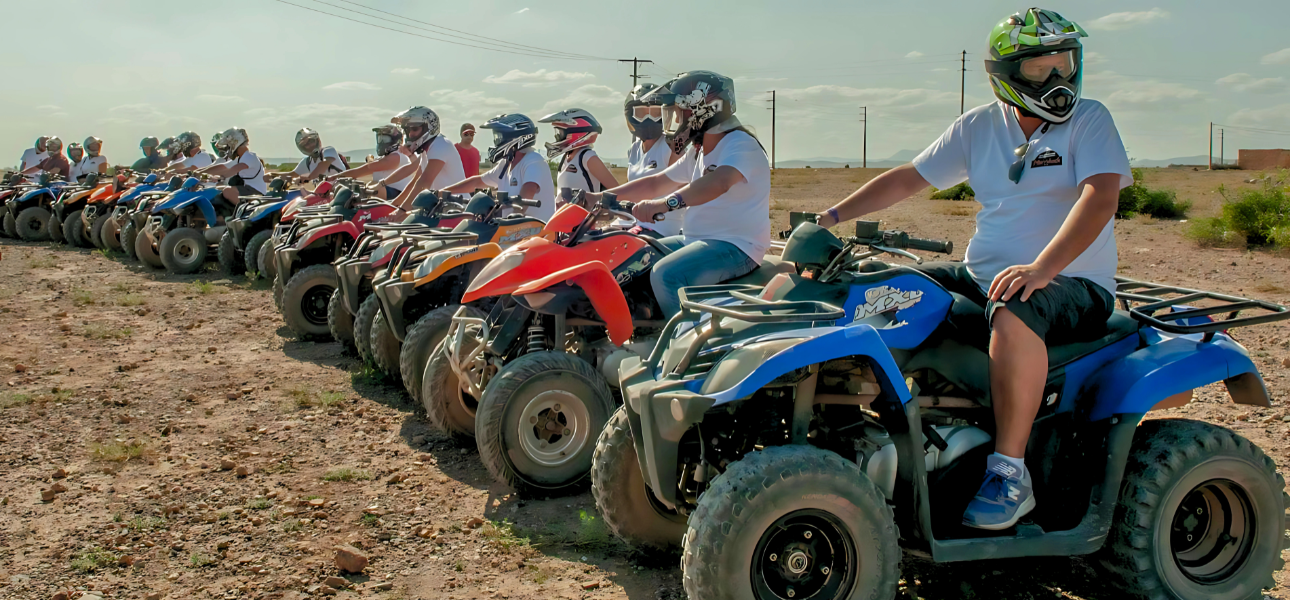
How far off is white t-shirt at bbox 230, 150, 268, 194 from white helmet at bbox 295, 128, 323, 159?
2.52 ft

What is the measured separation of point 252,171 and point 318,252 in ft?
20.5

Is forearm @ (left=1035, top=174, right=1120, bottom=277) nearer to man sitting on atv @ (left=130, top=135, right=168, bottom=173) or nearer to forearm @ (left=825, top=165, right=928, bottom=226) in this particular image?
forearm @ (left=825, top=165, right=928, bottom=226)

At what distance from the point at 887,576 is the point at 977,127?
1.79 m

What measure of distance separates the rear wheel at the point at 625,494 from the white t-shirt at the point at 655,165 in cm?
262

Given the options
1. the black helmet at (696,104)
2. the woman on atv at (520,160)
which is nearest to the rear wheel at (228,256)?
the woman on atv at (520,160)

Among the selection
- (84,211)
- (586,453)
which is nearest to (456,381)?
(586,453)

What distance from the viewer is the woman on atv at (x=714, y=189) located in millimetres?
5312

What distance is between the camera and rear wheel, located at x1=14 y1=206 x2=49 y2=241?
2039cm

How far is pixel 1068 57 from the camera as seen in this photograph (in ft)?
12.0

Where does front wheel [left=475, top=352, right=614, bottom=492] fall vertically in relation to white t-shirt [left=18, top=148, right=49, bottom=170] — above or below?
below

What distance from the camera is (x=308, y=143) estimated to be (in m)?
15.8

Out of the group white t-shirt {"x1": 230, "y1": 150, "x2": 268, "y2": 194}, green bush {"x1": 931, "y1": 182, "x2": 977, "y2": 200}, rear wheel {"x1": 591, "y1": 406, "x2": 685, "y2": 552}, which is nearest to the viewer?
rear wheel {"x1": 591, "y1": 406, "x2": 685, "y2": 552}

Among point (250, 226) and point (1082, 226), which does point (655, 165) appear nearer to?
point (1082, 226)

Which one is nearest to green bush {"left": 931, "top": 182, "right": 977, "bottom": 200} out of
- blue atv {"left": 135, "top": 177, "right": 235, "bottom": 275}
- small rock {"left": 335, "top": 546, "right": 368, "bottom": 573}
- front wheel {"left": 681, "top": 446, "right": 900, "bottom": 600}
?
blue atv {"left": 135, "top": 177, "right": 235, "bottom": 275}
